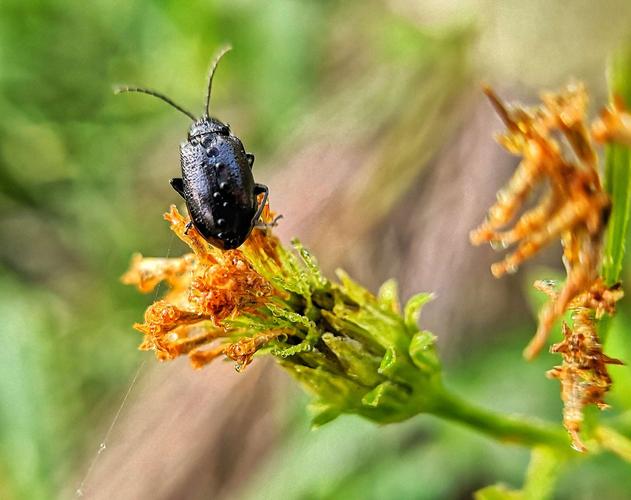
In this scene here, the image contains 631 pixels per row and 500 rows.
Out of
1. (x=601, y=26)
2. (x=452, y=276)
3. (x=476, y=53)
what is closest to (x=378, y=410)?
(x=601, y=26)

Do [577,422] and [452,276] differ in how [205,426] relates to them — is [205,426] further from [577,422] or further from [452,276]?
[577,422]

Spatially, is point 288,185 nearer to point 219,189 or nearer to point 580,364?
point 219,189

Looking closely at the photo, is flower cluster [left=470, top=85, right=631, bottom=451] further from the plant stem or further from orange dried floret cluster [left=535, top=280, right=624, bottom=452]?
the plant stem

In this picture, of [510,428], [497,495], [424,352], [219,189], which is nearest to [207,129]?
[219,189]

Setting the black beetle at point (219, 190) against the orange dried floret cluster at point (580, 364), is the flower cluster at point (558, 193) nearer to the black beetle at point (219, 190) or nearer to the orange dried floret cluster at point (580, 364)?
the orange dried floret cluster at point (580, 364)

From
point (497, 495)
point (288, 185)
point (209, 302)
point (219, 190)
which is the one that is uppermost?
point (288, 185)

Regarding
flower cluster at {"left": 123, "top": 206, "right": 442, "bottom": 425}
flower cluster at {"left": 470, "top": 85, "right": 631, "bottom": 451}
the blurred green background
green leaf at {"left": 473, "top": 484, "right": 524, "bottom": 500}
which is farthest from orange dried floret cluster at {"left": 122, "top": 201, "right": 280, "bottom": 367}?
the blurred green background
